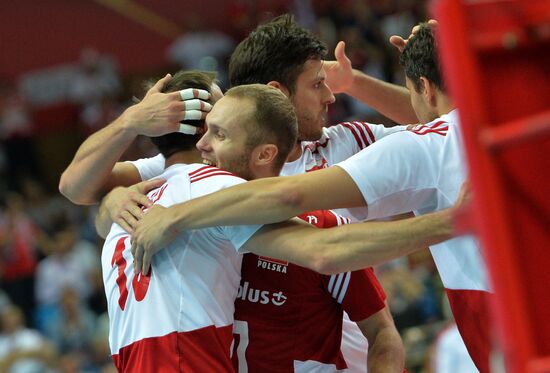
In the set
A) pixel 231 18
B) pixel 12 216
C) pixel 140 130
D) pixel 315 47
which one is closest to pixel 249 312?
pixel 140 130

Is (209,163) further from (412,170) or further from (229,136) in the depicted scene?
(412,170)

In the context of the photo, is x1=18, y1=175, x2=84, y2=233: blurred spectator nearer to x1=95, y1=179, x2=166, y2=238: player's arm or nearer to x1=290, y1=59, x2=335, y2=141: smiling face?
x1=290, y1=59, x2=335, y2=141: smiling face

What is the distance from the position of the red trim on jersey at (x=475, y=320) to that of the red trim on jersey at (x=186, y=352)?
38.6 inches

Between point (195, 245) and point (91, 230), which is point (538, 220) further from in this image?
point (91, 230)

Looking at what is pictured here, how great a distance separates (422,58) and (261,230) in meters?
1.23

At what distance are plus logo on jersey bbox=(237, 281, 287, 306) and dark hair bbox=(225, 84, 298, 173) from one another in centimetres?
55

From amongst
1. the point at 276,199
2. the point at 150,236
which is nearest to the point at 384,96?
the point at 150,236

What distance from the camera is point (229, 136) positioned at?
377 centimetres

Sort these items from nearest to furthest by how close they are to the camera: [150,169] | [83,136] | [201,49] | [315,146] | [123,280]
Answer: [123,280], [150,169], [315,146], [201,49], [83,136]

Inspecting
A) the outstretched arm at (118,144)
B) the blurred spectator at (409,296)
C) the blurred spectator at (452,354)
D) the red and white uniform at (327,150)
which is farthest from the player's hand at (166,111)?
the blurred spectator at (409,296)

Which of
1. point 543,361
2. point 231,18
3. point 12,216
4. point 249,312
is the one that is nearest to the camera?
point 543,361

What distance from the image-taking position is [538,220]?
2201 mm

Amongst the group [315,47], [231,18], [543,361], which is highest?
[231,18]

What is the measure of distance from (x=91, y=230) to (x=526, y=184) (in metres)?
14.0
